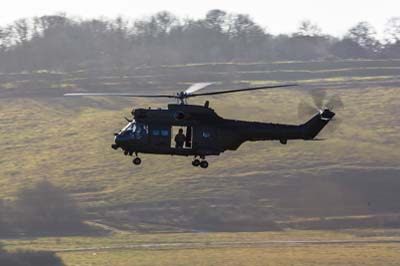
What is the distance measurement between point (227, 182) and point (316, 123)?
92.4 meters

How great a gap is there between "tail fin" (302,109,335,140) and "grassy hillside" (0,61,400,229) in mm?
77496

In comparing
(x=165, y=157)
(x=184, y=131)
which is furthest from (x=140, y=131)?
(x=165, y=157)

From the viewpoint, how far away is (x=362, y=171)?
5955 inches

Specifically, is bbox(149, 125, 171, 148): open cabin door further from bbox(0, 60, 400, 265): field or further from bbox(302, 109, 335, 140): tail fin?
bbox(0, 60, 400, 265): field

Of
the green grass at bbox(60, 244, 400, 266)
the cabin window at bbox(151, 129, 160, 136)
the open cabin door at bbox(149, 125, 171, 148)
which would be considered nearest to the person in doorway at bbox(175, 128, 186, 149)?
the open cabin door at bbox(149, 125, 171, 148)

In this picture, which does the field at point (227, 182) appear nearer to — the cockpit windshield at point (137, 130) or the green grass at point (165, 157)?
the green grass at point (165, 157)

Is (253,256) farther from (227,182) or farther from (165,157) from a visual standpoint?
(165,157)

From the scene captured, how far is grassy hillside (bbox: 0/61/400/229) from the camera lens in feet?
456

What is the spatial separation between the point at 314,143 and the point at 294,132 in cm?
10633

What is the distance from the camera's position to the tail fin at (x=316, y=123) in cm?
5612

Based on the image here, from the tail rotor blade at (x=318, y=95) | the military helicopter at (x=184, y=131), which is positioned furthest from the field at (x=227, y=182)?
the military helicopter at (x=184, y=131)

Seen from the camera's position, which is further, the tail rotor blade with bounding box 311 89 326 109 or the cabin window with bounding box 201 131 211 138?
the tail rotor blade with bounding box 311 89 326 109

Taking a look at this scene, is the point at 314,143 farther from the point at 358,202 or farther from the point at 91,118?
the point at 91,118

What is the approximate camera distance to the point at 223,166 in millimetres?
155375
